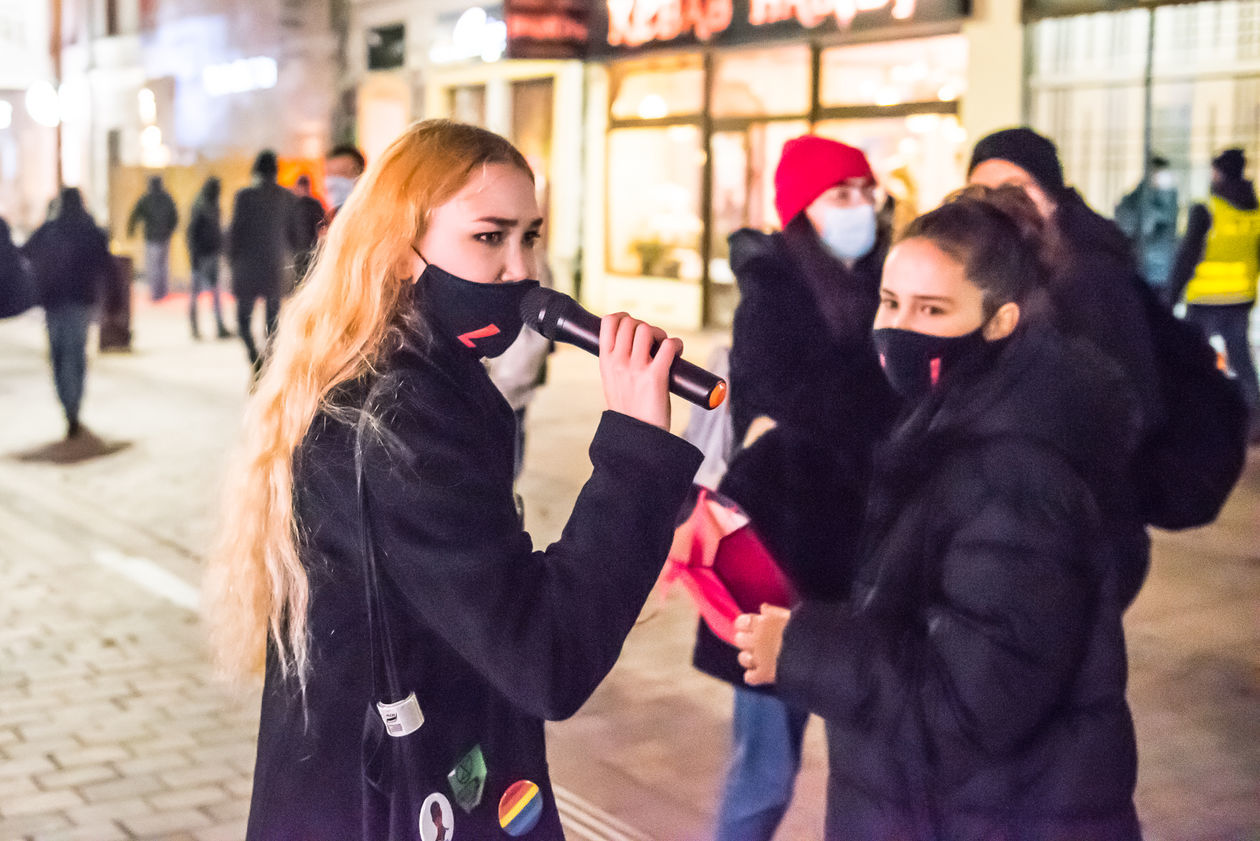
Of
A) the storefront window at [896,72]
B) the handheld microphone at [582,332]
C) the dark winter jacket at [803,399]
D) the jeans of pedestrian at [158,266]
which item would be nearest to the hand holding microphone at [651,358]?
the handheld microphone at [582,332]

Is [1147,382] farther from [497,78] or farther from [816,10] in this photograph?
[497,78]

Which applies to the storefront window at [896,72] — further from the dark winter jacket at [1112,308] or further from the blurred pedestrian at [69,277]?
the dark winter jacket at [1112,308]

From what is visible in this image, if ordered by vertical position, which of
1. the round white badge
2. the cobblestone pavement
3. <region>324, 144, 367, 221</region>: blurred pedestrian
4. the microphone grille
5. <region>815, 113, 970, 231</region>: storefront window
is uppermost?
<region>815, 113, 970, 231</region>: storefront window

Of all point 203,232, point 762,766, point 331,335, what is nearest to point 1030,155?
point 762,766

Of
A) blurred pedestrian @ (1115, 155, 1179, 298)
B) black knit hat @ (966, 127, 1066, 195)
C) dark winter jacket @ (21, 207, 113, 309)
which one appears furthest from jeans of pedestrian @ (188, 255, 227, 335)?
black knit hat @ (966, 127, 1066, 195)

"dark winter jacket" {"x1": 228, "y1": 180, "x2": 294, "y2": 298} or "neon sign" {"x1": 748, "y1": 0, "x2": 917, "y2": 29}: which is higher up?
"neon sign" {"x1": 748, "y1": 0, "x2": 917, "y2": 29}

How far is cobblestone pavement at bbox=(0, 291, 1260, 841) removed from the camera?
4285 millimetres

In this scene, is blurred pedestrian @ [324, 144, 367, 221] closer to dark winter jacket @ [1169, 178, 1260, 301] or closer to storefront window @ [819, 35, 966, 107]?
dark winter jacket @ [1169, 178, 1260, 301]

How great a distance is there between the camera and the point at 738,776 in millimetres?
3457

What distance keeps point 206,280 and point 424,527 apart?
17.2 meters

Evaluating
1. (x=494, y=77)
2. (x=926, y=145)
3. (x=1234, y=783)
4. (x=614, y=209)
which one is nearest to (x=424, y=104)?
(x=494, y=77)

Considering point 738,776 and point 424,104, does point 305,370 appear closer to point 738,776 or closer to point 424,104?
point 738,776

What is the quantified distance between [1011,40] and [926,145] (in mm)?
1758

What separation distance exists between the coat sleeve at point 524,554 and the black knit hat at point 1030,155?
6.95ft
